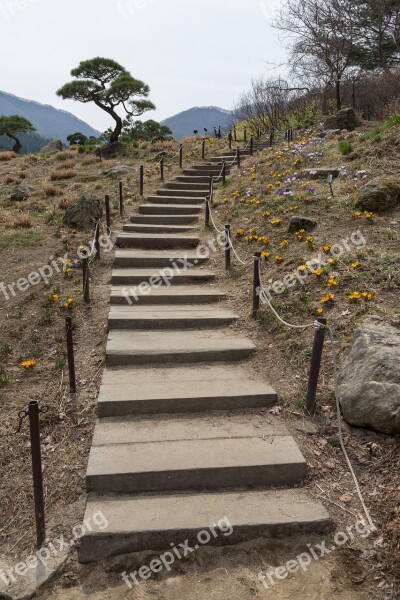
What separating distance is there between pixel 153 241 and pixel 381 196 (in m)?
4.40

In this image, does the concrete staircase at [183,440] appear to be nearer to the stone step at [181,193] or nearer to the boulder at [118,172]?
the stone step at [181,193]

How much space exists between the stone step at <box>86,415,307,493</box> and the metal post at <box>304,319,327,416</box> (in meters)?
0.41

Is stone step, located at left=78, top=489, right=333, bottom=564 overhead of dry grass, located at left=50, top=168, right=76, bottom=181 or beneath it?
beneath

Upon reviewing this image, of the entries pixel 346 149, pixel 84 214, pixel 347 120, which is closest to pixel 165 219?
pixel 84 214

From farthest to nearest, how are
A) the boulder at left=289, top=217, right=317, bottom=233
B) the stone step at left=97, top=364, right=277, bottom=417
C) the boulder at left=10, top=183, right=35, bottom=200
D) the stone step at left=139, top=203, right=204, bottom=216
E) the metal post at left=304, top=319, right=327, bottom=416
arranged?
the boulder at left=10, top=183, right=35, bottom=200, the stone step at left=139, top=203, right=204, bottom=216, the boulder at left=289, top=217, right=317, bottom=233, the stone step at left=97, top=364, right=277, bottom=417, the metal post at left=304, top=319, right=327, bottom=416

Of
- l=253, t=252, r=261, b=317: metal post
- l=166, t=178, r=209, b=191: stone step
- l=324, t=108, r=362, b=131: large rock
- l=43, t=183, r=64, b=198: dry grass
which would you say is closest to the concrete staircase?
l=253, t=252, r=261, b=317: metal post

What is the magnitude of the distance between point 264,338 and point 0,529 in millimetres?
3547

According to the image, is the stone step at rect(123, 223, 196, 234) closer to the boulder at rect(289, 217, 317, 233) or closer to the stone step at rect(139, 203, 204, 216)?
the stone step at rect(139, 203, 204, 216)

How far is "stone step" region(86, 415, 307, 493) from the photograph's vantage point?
3.67 meters

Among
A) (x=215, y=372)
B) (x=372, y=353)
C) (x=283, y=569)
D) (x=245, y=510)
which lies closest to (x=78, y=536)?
(x=245, y=510)

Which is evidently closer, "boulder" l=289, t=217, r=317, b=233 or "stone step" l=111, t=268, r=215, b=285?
"stone step" l=111, t=268, r=215, b=285

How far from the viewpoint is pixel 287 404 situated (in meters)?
4.57

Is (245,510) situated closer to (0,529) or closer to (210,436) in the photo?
(210,436)

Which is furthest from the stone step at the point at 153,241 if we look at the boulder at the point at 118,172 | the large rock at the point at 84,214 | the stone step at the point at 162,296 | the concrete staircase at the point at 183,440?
the boulder at the point at 118,172
